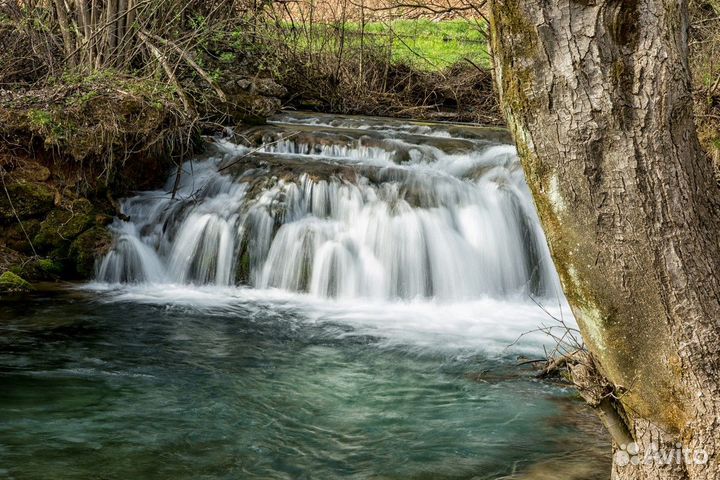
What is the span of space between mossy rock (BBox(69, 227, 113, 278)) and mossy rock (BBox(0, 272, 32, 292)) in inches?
28.3

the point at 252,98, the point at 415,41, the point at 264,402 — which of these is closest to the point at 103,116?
the point at 252,98

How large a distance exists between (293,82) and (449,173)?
5331mm

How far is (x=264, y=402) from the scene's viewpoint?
5.04 metres

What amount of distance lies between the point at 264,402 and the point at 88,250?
4.23m

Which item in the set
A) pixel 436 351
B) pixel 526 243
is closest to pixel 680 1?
pixel 436 351

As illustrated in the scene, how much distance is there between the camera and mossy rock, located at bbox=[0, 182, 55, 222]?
27.7 ft

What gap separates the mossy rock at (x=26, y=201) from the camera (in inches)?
332

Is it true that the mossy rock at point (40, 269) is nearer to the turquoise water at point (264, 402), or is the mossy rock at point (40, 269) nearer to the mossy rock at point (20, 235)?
the mossy rock at point (20, 235)

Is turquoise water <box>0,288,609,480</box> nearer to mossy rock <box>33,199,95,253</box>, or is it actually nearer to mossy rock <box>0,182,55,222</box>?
mossy rock <box>33,199,95,253</box>

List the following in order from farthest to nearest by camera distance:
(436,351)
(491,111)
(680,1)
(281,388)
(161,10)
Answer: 1. (491,111)
2. (161,10)
3. (436,351)
4. (281,388)
5. (680,1)

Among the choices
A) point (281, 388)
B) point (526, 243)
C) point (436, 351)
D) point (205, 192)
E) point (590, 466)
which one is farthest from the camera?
point (205, 192)

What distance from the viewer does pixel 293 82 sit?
14484mm

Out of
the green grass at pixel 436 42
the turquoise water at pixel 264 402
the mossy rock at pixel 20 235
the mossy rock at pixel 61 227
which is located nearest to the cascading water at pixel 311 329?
the turquoise water at pixel 264 402

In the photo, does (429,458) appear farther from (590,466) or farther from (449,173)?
(449,173)
